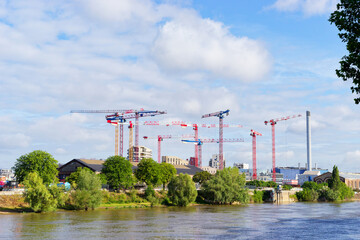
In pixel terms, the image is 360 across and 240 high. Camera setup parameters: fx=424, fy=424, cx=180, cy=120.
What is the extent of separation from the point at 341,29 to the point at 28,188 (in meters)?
79.4

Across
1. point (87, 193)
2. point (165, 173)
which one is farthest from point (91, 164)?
point (87, 193)

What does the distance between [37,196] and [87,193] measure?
44.1ft

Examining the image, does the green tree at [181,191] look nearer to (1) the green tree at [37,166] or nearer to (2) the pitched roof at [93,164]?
(1) the green tree at [37,166]

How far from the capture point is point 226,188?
449 feet

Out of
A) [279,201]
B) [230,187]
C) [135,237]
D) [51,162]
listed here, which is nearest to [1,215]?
[51,162]

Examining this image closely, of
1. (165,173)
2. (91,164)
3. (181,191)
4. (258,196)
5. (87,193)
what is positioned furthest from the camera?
(258,196)

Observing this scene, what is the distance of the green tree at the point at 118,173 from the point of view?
125 m

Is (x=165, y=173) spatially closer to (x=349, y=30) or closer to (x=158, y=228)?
(x=158, y=228)

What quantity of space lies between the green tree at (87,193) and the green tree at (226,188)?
44215 millimetres

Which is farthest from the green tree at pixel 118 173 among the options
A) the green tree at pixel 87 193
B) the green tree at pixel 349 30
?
the green tree at pixel 349 30

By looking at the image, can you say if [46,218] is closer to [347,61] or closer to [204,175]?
[347,61]

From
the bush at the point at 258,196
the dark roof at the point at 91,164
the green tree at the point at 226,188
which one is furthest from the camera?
the bush at the point at 258,196

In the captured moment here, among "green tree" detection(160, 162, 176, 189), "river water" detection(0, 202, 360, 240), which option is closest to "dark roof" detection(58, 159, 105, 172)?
"green tree" detection(160, 162, 176, 189)

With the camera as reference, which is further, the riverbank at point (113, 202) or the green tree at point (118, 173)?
the green tree at point (118, 173)
